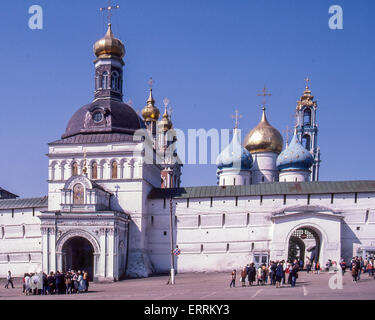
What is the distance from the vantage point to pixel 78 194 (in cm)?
3856

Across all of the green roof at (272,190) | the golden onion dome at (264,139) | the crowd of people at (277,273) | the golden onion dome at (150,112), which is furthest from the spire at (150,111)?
the crowd of people at (277,273)

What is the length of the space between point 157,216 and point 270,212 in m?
8.27

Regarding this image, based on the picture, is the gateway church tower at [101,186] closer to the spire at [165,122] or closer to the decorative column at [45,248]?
the decorative column at [45,248]

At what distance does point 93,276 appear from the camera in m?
38.6

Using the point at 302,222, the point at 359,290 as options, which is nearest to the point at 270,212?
the point at 302,222

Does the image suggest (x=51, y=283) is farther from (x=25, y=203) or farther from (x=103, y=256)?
(x=25, y=203)

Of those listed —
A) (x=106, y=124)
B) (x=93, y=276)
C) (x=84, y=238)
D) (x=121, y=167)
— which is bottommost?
(x=93, y=276)

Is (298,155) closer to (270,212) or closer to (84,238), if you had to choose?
(270,212)

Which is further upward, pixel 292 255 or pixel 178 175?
pixel 178 175

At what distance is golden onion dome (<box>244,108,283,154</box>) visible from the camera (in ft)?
182

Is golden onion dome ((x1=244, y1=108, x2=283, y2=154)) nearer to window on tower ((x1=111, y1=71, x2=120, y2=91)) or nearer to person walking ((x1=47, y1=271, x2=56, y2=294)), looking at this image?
window on tower ((x1=111, y1=71, x2=120, y2=91))

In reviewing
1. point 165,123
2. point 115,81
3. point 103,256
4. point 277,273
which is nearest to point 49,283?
point 277,273

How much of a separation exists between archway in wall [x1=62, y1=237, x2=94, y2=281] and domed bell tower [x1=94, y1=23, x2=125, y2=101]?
11.7m

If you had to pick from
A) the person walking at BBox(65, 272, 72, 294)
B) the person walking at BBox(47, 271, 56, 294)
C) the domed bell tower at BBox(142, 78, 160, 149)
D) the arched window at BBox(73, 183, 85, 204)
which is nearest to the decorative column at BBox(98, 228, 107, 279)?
the arched window at BBox(73, 183, 85, 204)
